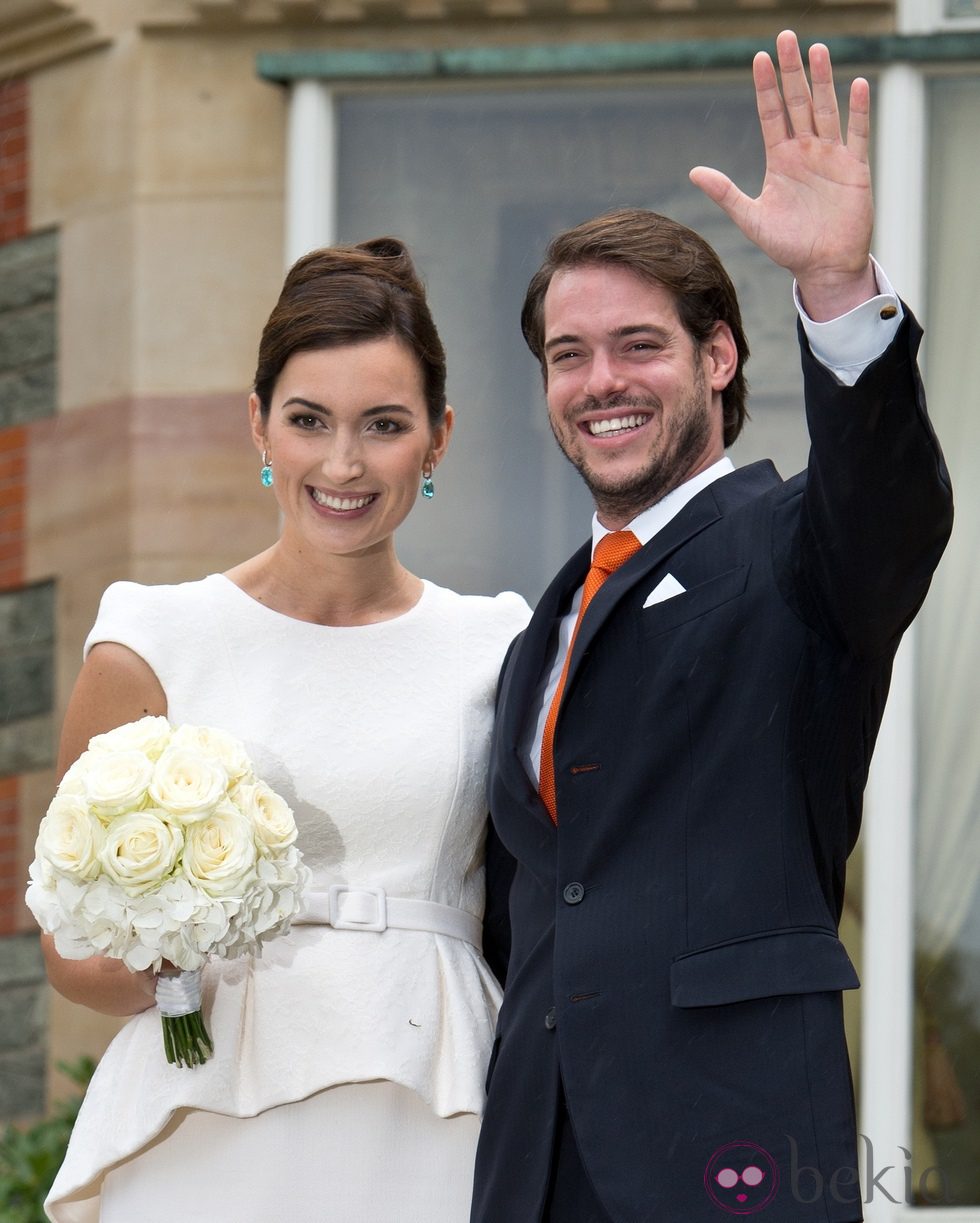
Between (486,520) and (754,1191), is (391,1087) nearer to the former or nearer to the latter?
A: (754,1191)

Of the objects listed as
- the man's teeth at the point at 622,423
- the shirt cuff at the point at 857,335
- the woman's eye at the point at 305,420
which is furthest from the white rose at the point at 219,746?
the shirt cuff at the point at 857,335

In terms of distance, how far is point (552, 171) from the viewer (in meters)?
6.28

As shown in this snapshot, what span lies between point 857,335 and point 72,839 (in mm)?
1373

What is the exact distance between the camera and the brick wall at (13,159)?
22.2 feet

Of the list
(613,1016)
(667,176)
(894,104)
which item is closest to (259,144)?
(667,176)

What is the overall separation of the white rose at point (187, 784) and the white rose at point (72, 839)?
10 centimetres

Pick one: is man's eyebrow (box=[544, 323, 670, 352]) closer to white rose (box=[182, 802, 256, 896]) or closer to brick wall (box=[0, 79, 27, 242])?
white rose (box=[182, 802, 256, 896])

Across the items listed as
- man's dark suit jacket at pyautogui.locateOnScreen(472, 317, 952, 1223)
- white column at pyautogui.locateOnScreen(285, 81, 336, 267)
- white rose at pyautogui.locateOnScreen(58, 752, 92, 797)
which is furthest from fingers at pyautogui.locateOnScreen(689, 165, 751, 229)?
white column at pyautogui.locateOnScreen(285, 81, 336, 267)

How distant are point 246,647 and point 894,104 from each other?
11.2ft

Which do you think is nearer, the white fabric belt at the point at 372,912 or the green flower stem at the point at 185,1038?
the green flower stem at the point at 185,1038

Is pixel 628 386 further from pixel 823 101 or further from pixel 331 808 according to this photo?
pixel 331 808

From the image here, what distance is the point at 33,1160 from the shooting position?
582 centimetres

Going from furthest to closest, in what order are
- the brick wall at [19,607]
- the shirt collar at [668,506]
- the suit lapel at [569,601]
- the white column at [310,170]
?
the brick wall at [19,607] < the white column at [310,170] < the shirt collar at [668,506] < the suit lapel at [569,601]

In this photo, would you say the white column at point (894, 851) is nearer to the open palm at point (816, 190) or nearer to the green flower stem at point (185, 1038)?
the green flower stem at point (185, 1038)
